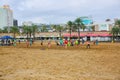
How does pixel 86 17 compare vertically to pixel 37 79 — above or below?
above

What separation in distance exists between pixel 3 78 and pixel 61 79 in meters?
2.90

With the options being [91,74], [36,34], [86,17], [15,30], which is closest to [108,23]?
[86,17]

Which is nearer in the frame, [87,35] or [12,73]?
[12,73]

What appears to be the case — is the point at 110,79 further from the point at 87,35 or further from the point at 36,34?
the point at 36,34

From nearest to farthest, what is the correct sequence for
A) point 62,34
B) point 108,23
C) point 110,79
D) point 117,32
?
point 110,79, point 117,32, point 62,34, point 108,23

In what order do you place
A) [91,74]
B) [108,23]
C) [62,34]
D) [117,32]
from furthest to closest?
[108,23] < [62,34] < [117,32] < [91,74]

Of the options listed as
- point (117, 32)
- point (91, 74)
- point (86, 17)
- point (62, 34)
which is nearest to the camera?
point (91, 74)

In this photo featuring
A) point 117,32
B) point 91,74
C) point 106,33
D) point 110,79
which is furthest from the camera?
point 106,33

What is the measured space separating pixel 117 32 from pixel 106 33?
10.8 meters

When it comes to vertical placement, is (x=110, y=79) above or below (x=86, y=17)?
below

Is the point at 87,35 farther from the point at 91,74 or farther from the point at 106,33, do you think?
the point at 91,74

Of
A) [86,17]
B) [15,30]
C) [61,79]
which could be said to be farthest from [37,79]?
[86,17]

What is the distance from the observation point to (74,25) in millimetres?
113375

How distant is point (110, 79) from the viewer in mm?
13219
